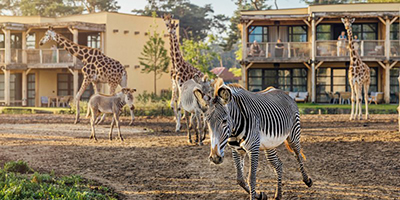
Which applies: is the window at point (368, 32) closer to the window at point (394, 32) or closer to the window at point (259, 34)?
the window at point (394, 32)

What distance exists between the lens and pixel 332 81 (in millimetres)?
30672

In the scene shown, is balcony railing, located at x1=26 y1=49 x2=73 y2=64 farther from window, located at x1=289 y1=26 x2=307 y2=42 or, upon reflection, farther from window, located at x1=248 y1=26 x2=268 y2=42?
window, located at x1=289 y1=26 x2=307 y2=42

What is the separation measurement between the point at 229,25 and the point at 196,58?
56.8 feet

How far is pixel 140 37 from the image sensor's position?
107 ft

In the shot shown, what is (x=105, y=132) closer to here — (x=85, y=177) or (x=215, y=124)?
(x=85, y=177)

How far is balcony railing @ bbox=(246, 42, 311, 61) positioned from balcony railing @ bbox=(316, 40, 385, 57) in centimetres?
81

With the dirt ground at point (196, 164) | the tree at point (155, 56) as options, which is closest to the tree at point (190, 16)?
the tree at point (155, 56)

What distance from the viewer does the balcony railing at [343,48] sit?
2758 cm

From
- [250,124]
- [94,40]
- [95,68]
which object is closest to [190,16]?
[94,40]

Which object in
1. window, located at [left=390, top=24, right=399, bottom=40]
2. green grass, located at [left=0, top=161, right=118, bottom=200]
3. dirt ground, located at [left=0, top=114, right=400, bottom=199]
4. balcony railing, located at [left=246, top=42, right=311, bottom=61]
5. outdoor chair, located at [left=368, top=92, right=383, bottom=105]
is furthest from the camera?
window, located at [left=390, top=24, right=399, bottom=40]

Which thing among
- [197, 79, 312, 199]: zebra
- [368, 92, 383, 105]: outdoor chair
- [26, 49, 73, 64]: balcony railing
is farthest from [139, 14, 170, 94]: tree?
[197, 79, 312, 199]: zebra

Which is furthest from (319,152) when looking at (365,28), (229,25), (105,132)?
(229,25)

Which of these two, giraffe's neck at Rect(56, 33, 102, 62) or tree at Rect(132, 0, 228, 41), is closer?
giraffe's neck at Rect(56, 33, 102, 62)

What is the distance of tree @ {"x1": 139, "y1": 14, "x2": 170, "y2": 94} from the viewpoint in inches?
1179
